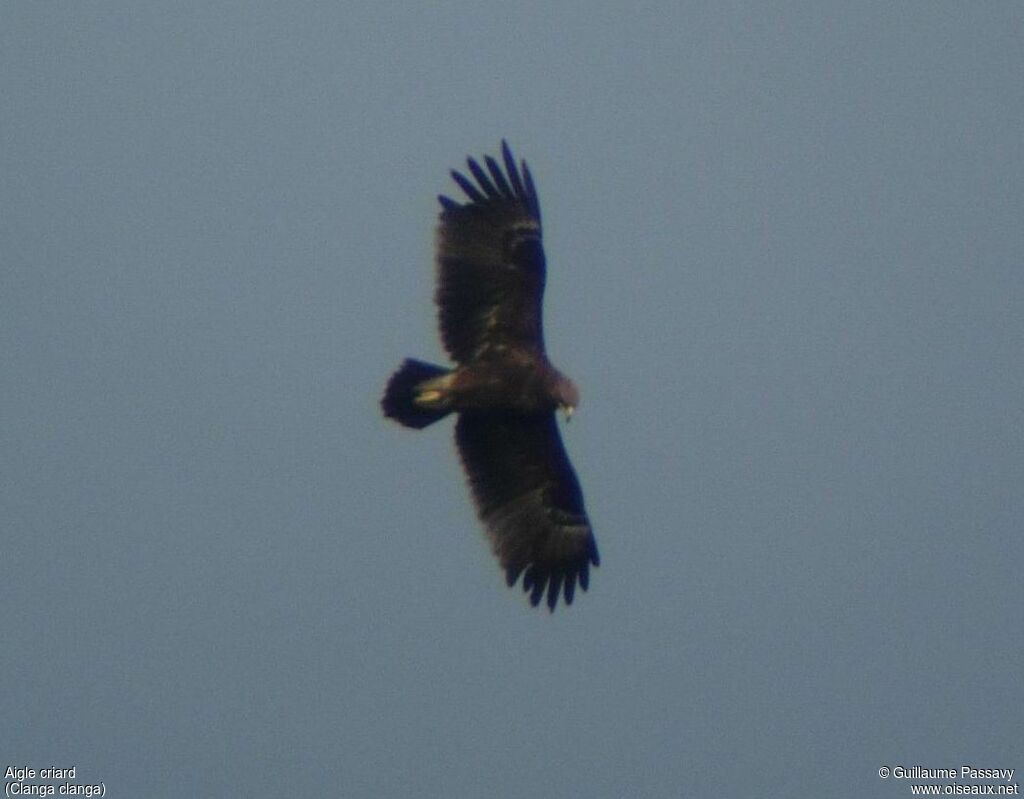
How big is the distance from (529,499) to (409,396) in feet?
5.22

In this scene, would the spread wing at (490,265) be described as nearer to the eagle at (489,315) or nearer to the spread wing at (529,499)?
the eagle at (489,315)

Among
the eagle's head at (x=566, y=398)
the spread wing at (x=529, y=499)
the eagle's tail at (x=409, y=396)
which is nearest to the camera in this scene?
the eagle's tail at (x=409, y=396)

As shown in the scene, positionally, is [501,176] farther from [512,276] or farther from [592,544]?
[592,544]

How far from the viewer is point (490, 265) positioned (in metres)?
15.4

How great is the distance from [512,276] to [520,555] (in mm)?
2255

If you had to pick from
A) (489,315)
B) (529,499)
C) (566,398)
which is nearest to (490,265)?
(489,315)

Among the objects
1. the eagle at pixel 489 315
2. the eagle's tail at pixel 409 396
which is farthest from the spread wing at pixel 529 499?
the eagle's tail at pixel 409 396

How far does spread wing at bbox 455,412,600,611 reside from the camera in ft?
52.5

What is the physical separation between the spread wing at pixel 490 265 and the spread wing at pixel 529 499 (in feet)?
2.63

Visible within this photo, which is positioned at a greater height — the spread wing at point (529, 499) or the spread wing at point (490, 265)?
the spread wing at point (490, 265)

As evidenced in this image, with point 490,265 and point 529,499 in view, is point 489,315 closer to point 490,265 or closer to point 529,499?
point 490,265

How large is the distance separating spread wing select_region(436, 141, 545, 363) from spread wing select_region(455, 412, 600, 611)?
80 centimetres

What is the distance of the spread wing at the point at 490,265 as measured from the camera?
1536 centimetres

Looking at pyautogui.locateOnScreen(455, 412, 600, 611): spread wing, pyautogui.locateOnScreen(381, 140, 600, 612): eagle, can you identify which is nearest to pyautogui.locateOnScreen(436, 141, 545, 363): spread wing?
pyautogui.locateOnScreen(381, 140, 600, 612): eagle
